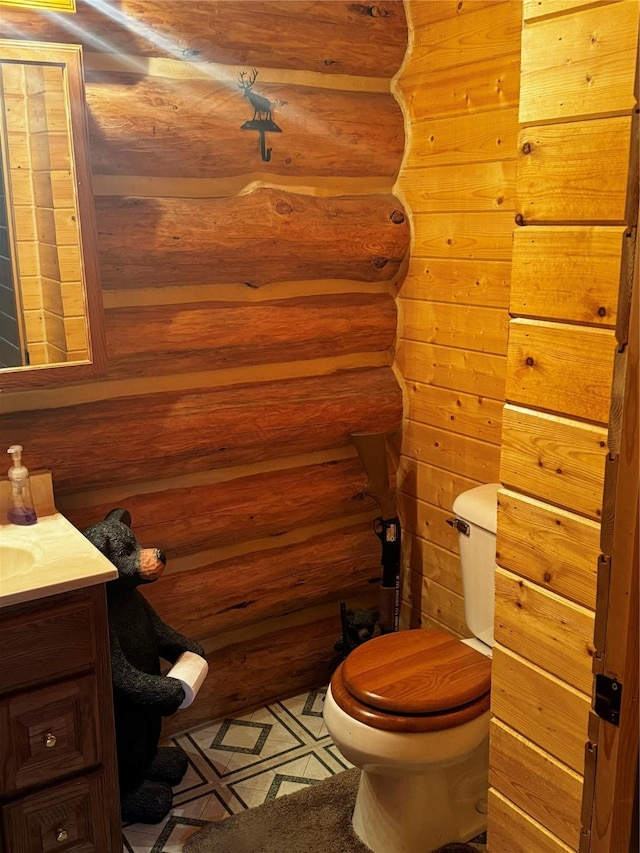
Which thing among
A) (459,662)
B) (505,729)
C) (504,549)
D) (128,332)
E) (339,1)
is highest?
(339,1)

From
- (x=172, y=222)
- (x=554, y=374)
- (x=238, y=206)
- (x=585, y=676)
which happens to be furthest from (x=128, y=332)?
(x=585, y=676)

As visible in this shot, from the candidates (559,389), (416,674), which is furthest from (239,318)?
(559,389)

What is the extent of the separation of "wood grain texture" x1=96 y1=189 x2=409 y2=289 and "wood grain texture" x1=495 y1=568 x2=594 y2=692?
54.6 inches

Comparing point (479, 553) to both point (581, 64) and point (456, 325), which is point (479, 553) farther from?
point (581, 64)

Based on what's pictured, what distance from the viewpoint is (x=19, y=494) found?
86.8 inches

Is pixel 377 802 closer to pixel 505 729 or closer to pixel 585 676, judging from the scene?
pixel 505 729

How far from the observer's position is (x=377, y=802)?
2230 millimetres

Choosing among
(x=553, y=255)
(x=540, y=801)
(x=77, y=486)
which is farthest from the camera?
(x=77, y=486)

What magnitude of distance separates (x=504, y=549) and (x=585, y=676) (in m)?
0.26

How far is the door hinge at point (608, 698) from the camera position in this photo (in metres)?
1.33

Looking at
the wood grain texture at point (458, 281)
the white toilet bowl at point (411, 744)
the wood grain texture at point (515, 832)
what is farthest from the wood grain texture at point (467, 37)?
the wood grain texture at point (515, 832)

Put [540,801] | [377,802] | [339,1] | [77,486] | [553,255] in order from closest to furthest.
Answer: [553,255]
[540,801]
[377,802]
[77,486]
[339,1]

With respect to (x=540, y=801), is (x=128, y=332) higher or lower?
higher

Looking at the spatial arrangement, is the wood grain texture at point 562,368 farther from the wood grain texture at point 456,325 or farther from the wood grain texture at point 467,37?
the wood grain texture at point 467,37
